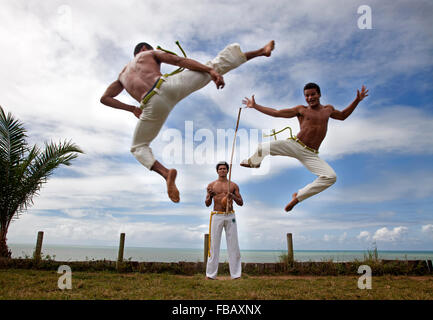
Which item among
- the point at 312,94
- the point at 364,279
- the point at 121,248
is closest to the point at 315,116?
the point at 312,94

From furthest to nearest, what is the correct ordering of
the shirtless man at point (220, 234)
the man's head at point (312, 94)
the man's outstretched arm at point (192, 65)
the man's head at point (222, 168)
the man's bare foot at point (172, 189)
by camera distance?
the man's head at point (222, 168) → the shirtless man at point (220, 234) → the man's head at point (312, 94) → the man's outstretched arm at point (192, 65) → the man's bare foot at point (172, 189)

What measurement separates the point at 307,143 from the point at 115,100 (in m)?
2.73

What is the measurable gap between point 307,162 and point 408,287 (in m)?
4.04

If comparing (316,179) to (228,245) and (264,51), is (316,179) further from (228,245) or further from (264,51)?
(228,245)

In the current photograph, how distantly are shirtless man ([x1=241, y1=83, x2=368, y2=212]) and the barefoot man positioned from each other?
129cm

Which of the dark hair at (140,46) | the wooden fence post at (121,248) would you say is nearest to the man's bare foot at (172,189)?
the dark hair at (140,46)

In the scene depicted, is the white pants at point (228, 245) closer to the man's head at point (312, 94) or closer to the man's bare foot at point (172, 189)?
the man's head at point (312, 94)

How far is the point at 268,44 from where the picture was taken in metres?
3.91

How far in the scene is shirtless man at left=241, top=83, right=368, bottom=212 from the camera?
15.2ft

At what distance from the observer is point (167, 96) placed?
3.37 m

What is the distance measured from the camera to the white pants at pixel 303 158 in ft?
15.2

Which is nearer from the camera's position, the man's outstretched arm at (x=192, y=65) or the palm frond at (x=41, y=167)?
the man's outstretched arm at (x=192, y=65)
